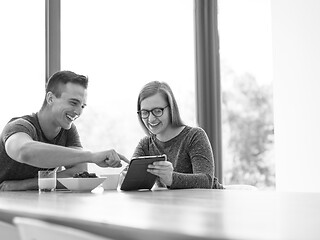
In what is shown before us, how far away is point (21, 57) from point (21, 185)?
1334 millimetres

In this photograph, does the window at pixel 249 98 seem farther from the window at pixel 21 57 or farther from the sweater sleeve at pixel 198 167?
the sweater sleeve at pixel 198 167

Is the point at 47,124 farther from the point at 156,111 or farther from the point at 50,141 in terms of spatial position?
→ the point at 156,111

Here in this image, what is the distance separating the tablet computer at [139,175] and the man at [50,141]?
14 centimetres

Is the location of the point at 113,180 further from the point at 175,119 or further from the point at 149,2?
the point at 149,2


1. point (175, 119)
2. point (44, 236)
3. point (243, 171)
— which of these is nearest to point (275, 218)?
point (44, 236)

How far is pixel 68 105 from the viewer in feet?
9.48

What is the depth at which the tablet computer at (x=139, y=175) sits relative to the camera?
2.19 metres

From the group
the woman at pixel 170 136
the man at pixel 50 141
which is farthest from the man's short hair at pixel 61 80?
the woman at pixel 170 136

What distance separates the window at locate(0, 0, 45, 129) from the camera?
3564 millimetres

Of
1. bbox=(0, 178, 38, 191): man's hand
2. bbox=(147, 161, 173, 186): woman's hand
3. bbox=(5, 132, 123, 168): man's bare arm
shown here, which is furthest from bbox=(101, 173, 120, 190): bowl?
bbox=(0, 178, 38, 191): man's hand

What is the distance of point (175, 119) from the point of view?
2.91 metres

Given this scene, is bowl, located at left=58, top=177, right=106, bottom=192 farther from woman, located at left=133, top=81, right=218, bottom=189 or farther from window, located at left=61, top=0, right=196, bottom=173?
window, located at left=61, top=0, right=196, bottom=173

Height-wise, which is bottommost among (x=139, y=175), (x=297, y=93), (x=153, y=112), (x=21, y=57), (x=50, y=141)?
(x=139, y=175)

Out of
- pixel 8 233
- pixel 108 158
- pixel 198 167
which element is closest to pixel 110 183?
pixel 108 158
